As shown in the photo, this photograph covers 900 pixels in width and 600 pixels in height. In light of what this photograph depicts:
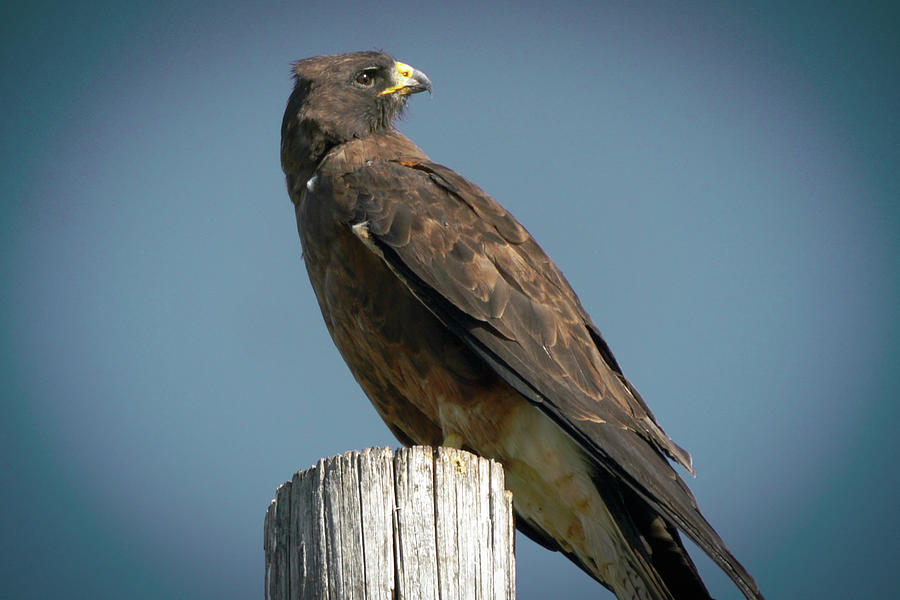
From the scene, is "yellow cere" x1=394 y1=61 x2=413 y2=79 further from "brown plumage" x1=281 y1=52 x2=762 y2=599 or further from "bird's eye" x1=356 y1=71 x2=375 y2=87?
"brown plumage" x1=281 y1=52 x2=762 y2=599

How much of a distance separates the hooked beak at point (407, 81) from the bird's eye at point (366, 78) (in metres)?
0.10

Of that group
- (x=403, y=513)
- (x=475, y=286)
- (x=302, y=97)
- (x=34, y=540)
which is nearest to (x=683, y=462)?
(x=475, y=286)

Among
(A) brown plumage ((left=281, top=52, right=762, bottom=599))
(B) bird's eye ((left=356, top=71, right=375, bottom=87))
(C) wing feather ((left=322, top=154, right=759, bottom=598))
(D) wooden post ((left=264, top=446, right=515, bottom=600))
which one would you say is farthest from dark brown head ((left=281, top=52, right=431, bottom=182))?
(D) wooden post ((left=264, top=446, right=515, bottom=600))

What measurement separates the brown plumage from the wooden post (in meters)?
0.92

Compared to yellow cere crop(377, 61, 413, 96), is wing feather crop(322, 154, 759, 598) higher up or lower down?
lower down

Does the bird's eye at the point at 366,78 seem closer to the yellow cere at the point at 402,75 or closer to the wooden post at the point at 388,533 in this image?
the yellow cere at the point at 402,75

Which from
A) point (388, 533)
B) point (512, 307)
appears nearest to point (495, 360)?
point (512, 307)

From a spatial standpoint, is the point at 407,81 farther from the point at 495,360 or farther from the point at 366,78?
the point at 495,360

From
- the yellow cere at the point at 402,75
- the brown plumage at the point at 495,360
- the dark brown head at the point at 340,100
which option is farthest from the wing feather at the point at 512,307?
the yellow cere at the point at 402,75

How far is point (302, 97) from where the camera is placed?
505cm

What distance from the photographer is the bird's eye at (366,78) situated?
16.9ft

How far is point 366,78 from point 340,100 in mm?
275

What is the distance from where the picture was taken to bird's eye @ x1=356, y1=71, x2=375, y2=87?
515cm

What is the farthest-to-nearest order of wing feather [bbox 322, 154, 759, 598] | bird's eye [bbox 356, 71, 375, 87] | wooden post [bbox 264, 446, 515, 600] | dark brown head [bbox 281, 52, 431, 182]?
bird's eye [bbox 356, 71, 375, 87]
dark brown head [bbox 281, 52, 431, 182]
wing feather [bbox 322, 154, 759, 598]
wooden post [bbox 264, 446, 515, 600]
